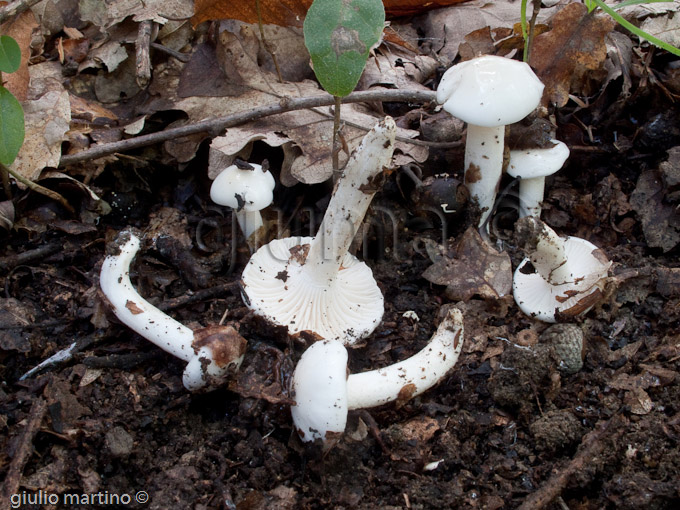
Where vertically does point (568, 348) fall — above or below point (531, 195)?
below

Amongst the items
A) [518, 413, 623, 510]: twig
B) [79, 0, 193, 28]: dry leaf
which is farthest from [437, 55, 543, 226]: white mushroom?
[79, 0, 193, 28]: dry leaf

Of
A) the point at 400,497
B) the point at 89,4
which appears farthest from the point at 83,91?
the point at 400,497

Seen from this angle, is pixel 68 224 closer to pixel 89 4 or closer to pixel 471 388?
pixel 89 4

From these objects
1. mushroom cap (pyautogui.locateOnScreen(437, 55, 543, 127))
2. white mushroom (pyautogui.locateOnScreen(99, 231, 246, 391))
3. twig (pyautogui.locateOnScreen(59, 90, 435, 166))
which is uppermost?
mushroom cap (pyautogui.locateOnScreen(437, 55, 543, 127))

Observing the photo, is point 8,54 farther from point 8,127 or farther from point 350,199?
point 350,199

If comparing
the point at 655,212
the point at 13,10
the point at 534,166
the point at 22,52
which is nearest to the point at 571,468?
the point at 534,166

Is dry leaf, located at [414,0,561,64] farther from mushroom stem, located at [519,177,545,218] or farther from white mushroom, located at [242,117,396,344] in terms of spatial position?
white mushroom, located at [242,117,396,344]

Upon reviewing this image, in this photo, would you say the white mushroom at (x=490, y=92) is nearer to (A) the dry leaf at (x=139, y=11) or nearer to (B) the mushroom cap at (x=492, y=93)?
(B) the mushroom cap at (x=492, y=93)
